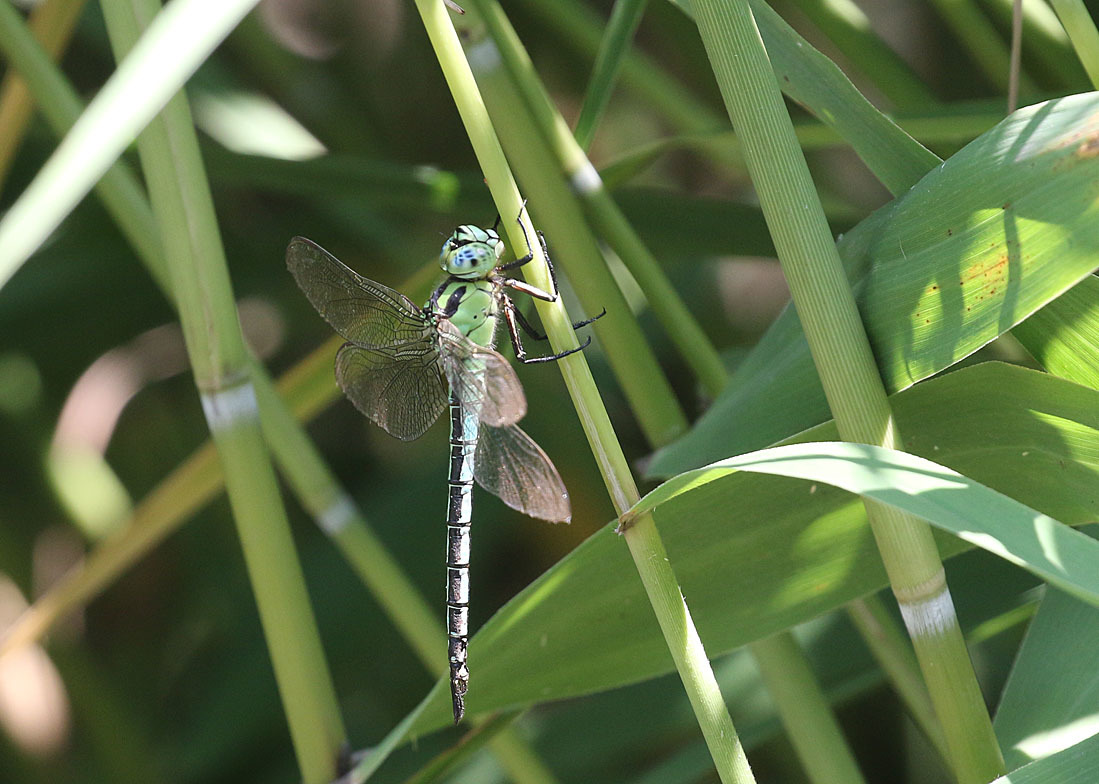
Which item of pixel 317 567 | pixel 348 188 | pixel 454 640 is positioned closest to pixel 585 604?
pixel 454 640

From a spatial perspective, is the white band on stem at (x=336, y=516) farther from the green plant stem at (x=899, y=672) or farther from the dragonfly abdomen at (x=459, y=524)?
the green plant stem at (x=899, y=672)

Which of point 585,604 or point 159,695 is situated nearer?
point 585,604

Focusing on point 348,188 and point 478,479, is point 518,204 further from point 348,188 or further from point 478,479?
point 348,188

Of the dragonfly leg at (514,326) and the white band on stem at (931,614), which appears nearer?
the white band on stem at (931,614)

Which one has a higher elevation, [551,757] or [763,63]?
[763,63]

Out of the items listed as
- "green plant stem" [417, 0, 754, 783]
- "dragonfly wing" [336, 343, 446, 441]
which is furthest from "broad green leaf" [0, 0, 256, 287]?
"dragonfly wing" [336, 343, 446, 441]

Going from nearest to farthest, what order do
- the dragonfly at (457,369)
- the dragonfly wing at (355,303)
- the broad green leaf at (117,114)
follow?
the broad green leaf at (117,114)
the dragonfly at (457,369)
the dragonfly wing at (355,303)

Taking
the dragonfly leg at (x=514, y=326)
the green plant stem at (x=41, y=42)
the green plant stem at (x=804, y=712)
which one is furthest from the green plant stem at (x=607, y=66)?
the green plant stem at (x=41, y=42)

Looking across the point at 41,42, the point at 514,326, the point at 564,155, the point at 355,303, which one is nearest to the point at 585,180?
the point at 564,155
